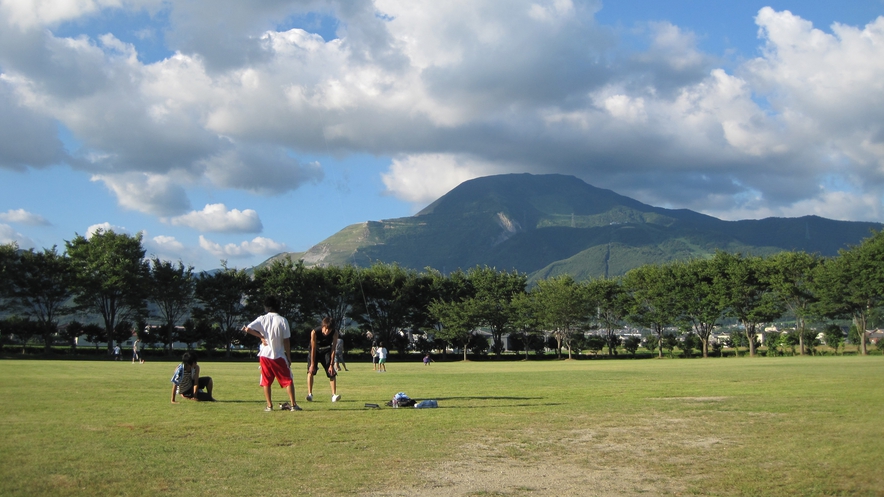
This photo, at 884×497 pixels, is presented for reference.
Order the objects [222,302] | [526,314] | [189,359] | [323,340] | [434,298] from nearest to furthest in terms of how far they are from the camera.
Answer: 1. [189,359]
2. [323,340]
3. [222,302]
4. [526,314]
5. [434,298]

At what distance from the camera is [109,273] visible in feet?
216

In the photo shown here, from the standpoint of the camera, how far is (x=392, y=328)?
271 ft

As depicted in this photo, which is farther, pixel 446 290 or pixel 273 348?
pixel 446 290

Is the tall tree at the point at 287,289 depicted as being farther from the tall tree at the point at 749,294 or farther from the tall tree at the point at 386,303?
the tall tree at the point at 749,294

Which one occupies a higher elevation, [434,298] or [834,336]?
[434,298]

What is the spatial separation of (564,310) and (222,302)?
126ft

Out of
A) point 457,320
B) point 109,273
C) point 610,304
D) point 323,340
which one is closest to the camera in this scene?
point 323,340

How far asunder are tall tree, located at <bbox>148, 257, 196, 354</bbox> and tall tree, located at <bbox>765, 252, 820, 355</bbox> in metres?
64.4

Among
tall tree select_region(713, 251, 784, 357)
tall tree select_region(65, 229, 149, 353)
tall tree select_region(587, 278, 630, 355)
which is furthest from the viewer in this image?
tall tree select_region(587, 278, 630, 355)

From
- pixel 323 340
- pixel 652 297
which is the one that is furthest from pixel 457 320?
pixel 323 340

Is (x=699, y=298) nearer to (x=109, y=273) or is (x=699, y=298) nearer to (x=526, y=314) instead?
(x=526, y=314)

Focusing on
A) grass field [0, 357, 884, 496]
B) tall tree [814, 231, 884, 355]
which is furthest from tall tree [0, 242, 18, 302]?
tall tree [814, 231, 884, 355]

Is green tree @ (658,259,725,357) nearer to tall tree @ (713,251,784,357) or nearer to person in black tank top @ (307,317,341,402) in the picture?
tall tree @ (713,251,784,357)

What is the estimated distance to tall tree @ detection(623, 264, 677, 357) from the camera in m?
77.3
